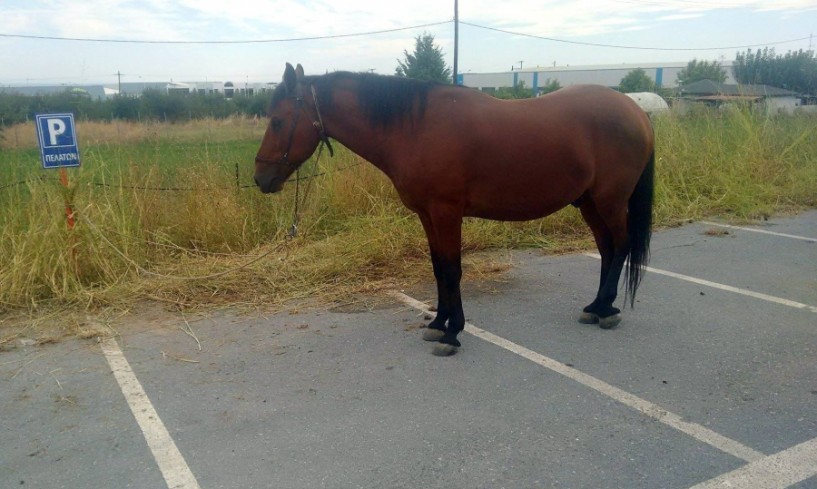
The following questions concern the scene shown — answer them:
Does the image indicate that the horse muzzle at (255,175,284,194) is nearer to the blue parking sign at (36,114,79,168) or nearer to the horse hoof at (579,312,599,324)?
the blue parking sign at (36,114,79,168)

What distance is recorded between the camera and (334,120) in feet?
13.3

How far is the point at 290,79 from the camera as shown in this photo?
3916 millimetres

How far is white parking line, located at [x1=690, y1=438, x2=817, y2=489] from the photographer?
2.53m

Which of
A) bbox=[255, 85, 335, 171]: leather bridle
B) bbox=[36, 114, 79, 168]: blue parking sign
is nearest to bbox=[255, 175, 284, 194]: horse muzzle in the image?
bbox=[255, 85, 335, 171]: leather bridle

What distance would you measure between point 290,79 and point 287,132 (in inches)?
13.6

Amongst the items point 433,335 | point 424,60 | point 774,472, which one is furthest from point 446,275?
point 424,60

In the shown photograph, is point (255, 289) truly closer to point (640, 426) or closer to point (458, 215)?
point (458, 215)

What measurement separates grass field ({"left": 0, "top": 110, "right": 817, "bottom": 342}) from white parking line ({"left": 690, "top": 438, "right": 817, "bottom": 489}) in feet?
11.0

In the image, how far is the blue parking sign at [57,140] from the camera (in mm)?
5141

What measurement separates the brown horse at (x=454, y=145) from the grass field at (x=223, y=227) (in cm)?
91

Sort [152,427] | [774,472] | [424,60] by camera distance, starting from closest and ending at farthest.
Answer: [774,472]
[152,427]
[424,60]

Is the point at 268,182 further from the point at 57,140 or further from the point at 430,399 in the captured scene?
the point at 57,140

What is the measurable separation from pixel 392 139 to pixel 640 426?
2.27m

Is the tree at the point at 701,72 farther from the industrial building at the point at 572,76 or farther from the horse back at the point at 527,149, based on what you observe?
the horse back at the point at 527,149
